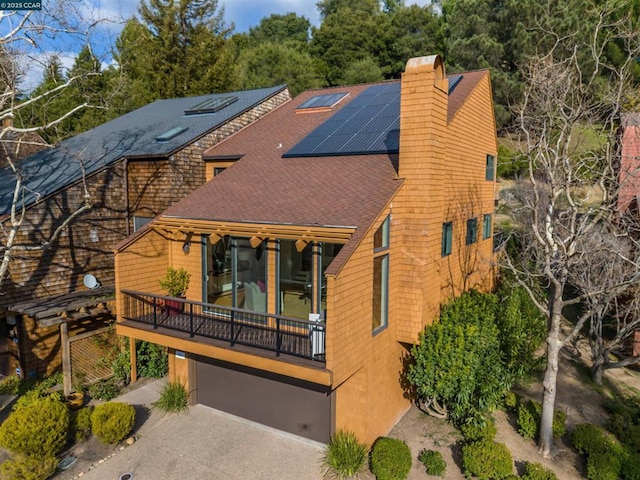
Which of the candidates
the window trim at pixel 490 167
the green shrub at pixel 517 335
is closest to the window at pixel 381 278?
the green shrub at pixel 517 335

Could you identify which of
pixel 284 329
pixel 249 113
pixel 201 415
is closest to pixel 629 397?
pixel 284 329

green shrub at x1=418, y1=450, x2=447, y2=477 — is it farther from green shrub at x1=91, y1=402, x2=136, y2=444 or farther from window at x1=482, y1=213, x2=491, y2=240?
window at x1=482, y1=213, x2=491, y2=240

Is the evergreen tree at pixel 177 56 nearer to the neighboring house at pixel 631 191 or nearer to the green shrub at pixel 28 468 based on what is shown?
the neighboring house at pixel 631 191

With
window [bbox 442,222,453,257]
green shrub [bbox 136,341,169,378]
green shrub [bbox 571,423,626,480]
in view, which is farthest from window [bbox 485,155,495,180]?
green shrub [bbox 136,341,169,378]

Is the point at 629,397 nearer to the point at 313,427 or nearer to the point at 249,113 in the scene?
the point at 313,427

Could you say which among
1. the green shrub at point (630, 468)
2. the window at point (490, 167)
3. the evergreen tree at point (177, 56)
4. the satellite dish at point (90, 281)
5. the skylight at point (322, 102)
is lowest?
the green shrub at point (630, 468)

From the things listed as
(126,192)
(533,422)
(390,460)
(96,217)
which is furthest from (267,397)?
(126,192)

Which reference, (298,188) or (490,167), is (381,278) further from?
(490,167)
